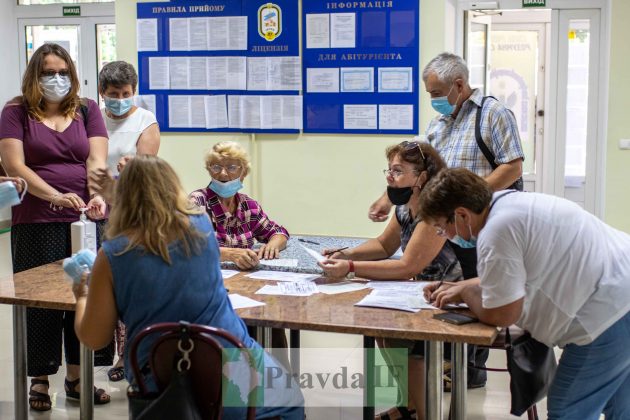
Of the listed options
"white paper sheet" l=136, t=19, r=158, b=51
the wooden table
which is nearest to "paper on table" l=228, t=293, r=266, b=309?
the wooden table

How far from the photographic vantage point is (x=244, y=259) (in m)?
3.29

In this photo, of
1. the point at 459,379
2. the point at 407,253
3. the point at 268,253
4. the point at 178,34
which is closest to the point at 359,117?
the point at 178,34

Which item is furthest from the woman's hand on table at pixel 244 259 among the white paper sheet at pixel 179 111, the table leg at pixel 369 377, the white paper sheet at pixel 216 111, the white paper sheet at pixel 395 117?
the white paper sheet at pixel 179 111

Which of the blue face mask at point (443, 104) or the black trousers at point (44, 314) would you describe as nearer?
the black trousers at point (44, 314)

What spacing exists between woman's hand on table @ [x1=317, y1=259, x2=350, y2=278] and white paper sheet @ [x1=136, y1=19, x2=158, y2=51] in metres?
3.91

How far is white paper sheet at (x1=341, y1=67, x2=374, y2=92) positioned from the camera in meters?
6.02

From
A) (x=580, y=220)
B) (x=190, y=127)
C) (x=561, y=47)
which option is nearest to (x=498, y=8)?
(x=561, y=47)

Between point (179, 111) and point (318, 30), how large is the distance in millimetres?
1293

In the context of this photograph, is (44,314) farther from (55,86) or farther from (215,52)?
(215,52)

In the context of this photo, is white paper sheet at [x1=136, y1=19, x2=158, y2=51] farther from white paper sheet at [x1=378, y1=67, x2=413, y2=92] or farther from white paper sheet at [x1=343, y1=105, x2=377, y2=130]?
white paper sheet at [x1=378, y1=67, x2=413, y2=92]

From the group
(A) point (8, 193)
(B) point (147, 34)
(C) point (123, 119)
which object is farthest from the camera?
(B) point (147, 34)

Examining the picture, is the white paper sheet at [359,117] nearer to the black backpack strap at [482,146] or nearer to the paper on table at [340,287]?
the black backpack strap at [482,146]

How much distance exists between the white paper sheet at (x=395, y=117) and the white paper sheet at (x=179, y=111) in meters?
1.55

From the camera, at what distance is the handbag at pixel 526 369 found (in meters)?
2.56
